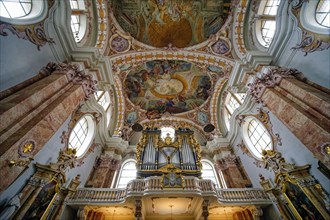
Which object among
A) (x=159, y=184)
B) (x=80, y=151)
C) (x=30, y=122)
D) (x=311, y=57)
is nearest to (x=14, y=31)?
(x=30, y=122)

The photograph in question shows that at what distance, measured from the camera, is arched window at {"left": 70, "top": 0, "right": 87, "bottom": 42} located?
862 cm

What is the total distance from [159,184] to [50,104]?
508 cm

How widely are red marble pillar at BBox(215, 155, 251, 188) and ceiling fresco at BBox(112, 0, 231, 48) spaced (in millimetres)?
8070

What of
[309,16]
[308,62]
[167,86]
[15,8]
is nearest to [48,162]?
[15,8]

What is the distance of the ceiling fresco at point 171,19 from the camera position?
35.0 ft

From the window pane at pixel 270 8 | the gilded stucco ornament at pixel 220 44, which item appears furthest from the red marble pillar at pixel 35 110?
the window pane at pixel 270 8

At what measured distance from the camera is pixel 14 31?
517 centimetres

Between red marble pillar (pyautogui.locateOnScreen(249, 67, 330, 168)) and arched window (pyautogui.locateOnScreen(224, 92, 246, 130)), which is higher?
arched window (pyautogui.locateOnScreen(224, 92, 246, 130))

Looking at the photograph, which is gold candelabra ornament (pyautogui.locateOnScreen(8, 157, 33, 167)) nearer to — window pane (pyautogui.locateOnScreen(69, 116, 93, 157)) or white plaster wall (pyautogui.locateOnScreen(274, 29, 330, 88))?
window pane (pyautogui.locateOnScreen(69, 116, 93, 157))

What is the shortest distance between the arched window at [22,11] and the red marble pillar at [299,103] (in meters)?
9.02

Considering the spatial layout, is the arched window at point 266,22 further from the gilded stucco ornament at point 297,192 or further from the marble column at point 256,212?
the marble column at point 256,212

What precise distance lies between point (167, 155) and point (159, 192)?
291 centimetres

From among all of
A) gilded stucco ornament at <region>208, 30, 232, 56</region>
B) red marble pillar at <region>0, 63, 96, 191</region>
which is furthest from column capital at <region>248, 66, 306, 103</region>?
red marble pillar at <region>0, 63, 96, 191</region>

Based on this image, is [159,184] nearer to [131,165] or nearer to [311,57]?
[131,165]
